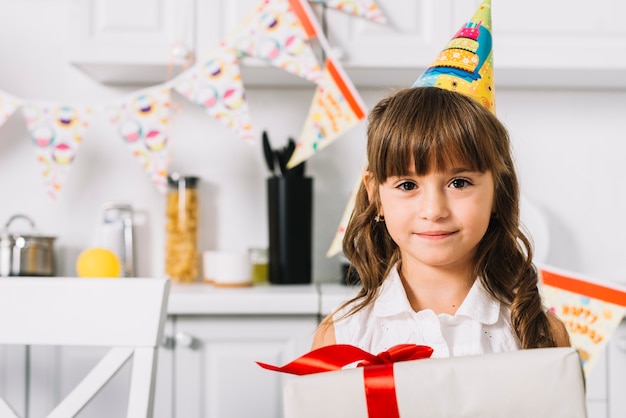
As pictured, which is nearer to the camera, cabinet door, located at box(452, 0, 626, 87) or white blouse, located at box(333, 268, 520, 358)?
white blouse, located at box(333, 268, 520, 358)

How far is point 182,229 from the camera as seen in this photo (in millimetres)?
1969

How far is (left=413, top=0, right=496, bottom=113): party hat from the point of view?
96 cm

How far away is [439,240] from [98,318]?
437 mm

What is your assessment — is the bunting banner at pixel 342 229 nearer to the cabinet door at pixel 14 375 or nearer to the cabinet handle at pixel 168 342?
the cabinet handle at pixel 168 342

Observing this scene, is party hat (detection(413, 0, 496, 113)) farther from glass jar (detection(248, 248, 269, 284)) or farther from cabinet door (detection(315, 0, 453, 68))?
glass jar (detection(248, 248, 269, 284))

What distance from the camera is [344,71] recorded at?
1.81m

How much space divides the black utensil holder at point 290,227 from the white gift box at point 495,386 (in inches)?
49.8

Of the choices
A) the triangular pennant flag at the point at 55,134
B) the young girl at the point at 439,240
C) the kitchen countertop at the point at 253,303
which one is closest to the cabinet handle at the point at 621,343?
the kitchen countertop at the point at 253,303

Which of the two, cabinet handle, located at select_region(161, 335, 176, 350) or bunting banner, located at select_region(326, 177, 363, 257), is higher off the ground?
bunting banner, located at select_region(326, 177, 363, 257)

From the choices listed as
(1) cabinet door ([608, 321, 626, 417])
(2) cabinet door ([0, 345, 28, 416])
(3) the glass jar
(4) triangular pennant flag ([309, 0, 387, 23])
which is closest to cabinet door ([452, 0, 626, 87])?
(4) triangular pennant flag ([309, 0, 387, 23])

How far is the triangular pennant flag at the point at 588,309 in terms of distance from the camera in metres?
1.29

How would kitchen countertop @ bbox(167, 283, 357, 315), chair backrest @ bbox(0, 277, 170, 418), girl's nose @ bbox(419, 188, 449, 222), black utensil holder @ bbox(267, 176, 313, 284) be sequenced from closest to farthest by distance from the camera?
girl's nose @ bbox(419, 188, 449, 222), chair backrest @ bbox(0, 277, 170, 418), kitchen countertop @ bbox(167, 283, 357, 315), black utensil holder @ bbox(267, 176, 313, 284)

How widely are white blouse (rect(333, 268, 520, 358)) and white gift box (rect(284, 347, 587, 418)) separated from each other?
0.30 meters

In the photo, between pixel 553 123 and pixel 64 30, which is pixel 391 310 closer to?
pixel 553 123
